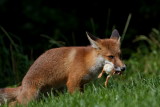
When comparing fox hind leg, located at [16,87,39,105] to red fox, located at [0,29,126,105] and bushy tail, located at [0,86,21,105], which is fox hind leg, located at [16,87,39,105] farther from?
bushy tail, located at [0,86,21,105]

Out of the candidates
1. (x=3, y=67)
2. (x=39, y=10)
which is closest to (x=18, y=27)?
(x=39, y=10)

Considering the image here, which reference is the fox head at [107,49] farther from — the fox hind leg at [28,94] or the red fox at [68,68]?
the fox hind leg at [28,94]

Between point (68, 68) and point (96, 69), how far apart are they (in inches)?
18.8

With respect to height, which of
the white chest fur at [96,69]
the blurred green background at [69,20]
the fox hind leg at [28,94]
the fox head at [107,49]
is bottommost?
the fox hind leg at [28,94]

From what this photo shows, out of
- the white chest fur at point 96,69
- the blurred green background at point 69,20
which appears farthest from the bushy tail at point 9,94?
the blurred green background at point 69,20

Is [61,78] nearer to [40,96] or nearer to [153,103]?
[40,96]

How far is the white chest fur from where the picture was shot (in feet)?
25.5

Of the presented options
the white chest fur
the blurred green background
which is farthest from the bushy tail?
the blurred green background

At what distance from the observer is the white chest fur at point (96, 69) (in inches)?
306

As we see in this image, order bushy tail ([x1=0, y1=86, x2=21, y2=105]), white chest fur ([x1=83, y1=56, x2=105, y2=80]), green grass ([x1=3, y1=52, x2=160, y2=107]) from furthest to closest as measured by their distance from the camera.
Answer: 1. bushy tail ([x1=0, y1=86, x2=21, y2=105])
2. white chest fur ([x1=83, y1=56, x2=105, y2=80])
3. green grass ([x1=3, y1=52, x2=160, y2=107])

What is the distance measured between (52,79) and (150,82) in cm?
175

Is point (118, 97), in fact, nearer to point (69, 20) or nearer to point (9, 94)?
point (9, 94)

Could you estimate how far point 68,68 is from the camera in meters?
7.91

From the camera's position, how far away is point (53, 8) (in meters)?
14.3
